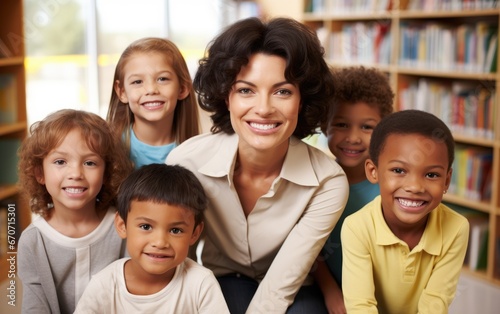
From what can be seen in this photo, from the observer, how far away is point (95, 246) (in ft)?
5.70

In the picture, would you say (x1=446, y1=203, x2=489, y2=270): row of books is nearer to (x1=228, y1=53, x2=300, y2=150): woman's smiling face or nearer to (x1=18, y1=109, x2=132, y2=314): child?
(x1=228, y1=53, x2=300, y2=150): woman's smiling face

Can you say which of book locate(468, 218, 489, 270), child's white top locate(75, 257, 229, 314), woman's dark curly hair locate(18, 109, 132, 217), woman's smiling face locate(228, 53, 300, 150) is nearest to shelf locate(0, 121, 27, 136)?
woman's dark curly hair locate(18, 109, 132, 217)

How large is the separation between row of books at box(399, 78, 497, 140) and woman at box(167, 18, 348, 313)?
6.89 feet

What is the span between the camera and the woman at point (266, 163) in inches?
63.7

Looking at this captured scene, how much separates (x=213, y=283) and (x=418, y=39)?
9.63 feet

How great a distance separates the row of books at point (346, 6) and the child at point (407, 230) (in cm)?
291

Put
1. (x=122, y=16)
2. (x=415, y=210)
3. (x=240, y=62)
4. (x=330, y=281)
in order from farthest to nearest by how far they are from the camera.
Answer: (x=122, y=16) → (x=330, y=281) → (x=240, y=62) → (x=415, y=210)

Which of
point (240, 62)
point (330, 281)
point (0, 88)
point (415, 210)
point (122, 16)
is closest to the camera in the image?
point (415, 210)

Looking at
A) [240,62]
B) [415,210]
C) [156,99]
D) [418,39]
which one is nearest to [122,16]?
[418,39]

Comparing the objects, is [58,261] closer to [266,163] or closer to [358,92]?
[266,163]

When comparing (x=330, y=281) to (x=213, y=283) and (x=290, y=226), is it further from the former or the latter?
(x=213, y=283)

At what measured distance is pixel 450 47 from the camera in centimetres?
379

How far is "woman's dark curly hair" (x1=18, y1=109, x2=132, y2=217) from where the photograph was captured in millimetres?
1704

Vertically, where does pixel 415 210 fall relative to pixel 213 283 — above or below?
above
